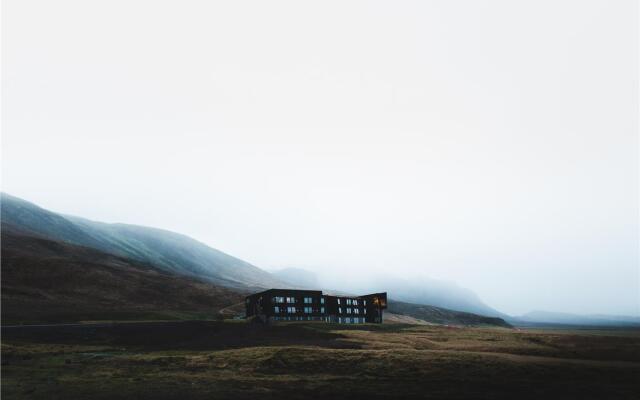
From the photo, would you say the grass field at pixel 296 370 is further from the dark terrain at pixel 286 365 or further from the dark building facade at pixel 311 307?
the dark building facade at pixel 311 307

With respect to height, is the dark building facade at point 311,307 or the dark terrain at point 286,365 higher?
the dark terrain at point 286,365

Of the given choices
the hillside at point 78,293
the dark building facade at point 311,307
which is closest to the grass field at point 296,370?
the hillside at point 78,293

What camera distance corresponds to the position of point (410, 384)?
138 feet

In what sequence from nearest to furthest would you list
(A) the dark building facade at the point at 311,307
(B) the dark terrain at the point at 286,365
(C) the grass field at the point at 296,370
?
(C) the grass field at the point at 296,370, (B) the dark terrain at the point at 286,365, (A) the dark building facade at the point at 311,307

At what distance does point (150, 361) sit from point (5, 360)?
16969 millimetres

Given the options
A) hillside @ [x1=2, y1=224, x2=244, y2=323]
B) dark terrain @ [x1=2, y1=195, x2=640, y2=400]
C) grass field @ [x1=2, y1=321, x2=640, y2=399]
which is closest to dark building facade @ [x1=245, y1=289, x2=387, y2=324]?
hillside @ [x1=2, y1=224, x2=244, y2=323]

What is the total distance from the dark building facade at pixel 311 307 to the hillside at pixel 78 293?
814 inches

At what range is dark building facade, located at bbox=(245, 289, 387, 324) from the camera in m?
130

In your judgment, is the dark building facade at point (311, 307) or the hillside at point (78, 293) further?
the dark building facade at point (311, 307)

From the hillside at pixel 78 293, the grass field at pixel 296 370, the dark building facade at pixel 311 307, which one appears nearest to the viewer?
the grass field at pixel 296 370

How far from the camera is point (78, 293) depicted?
159 meters

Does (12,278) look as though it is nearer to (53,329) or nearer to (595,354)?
(53,329)

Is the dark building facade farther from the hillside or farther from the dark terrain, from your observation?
the dark terrain

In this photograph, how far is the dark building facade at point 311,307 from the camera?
130000 millimetres
